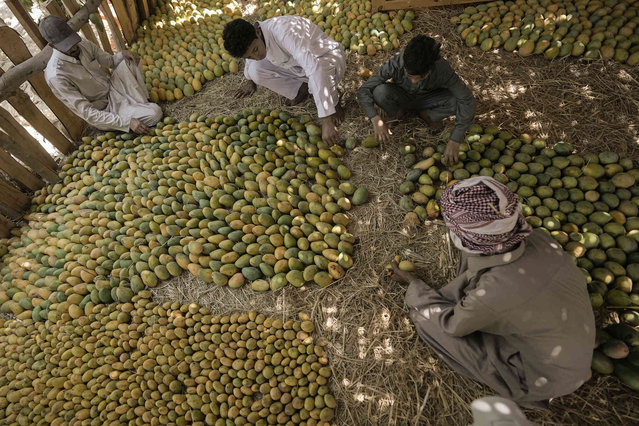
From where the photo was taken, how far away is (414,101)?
9.45 ft

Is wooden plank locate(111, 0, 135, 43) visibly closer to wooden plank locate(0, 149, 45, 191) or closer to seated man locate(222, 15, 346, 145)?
wooden plank locate(0, 149, 45, 191)

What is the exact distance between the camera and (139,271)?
2.59 meters

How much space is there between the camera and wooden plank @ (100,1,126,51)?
3906 mm

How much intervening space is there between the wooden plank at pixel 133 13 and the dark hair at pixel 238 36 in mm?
2745

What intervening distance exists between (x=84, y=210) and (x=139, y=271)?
2.94 ft

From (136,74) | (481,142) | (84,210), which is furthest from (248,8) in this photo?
(481,142)

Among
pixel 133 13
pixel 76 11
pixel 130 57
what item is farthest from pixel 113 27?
pixel 130 57

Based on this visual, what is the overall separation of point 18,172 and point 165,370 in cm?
254

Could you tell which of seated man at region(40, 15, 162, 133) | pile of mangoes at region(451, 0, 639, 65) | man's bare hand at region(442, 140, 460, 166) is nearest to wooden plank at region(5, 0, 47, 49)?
seated man at region(40, 15, 162, 133)

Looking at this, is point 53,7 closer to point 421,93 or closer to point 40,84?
point 40,84

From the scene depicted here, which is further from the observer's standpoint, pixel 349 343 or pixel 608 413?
pixel 349 343

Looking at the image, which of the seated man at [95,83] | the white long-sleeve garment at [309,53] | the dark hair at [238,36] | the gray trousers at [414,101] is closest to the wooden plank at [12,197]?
the seated man at [95,83]

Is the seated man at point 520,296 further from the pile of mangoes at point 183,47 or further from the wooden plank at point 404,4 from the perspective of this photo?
the pile of mangoes at point 183,47

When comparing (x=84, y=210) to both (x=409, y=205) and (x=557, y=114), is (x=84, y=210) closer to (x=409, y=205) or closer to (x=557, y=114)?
(x=409, y=205)
